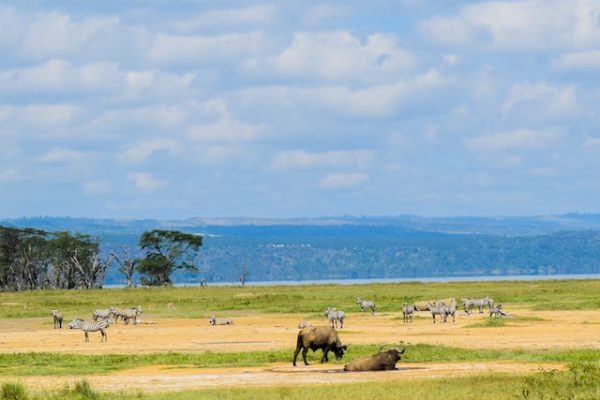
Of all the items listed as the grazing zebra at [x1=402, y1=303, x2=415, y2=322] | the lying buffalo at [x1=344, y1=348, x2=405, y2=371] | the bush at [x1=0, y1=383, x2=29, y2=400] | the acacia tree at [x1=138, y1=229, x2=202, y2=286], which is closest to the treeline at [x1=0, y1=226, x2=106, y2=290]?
the acacia tree at [x1=138, y1=229, x2=202, y2=286]

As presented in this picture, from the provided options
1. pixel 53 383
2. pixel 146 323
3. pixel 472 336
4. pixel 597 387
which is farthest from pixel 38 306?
pixel 597 387

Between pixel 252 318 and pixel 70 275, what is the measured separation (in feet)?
223

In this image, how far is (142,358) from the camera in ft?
123

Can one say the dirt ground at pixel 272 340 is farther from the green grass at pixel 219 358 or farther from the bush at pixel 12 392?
the bush at pixel 12 392

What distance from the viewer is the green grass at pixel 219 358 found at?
34.2m

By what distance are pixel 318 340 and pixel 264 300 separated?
46974 mm

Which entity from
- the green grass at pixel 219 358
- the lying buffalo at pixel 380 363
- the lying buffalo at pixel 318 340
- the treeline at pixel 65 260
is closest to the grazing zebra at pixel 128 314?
the green grass at pixel 219 358

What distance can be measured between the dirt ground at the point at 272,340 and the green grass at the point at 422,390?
187cm

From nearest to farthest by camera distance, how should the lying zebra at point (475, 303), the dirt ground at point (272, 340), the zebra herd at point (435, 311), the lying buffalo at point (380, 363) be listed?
1. the dirt ground at point (272, 340)
2. the lying buffalo at point (380, 363)
3. the zebra herd at point (435, 311)
4. the lying zebra at point (475, 303)

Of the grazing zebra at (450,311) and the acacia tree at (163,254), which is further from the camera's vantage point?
the acacia tree at (163,254)

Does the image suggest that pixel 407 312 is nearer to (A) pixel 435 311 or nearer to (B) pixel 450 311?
(A) pixel 435 311

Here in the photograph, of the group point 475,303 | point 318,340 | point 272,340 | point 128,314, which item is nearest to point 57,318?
point 128,314

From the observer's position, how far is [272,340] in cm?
4541

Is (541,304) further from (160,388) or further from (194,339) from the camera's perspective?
(160,388)
